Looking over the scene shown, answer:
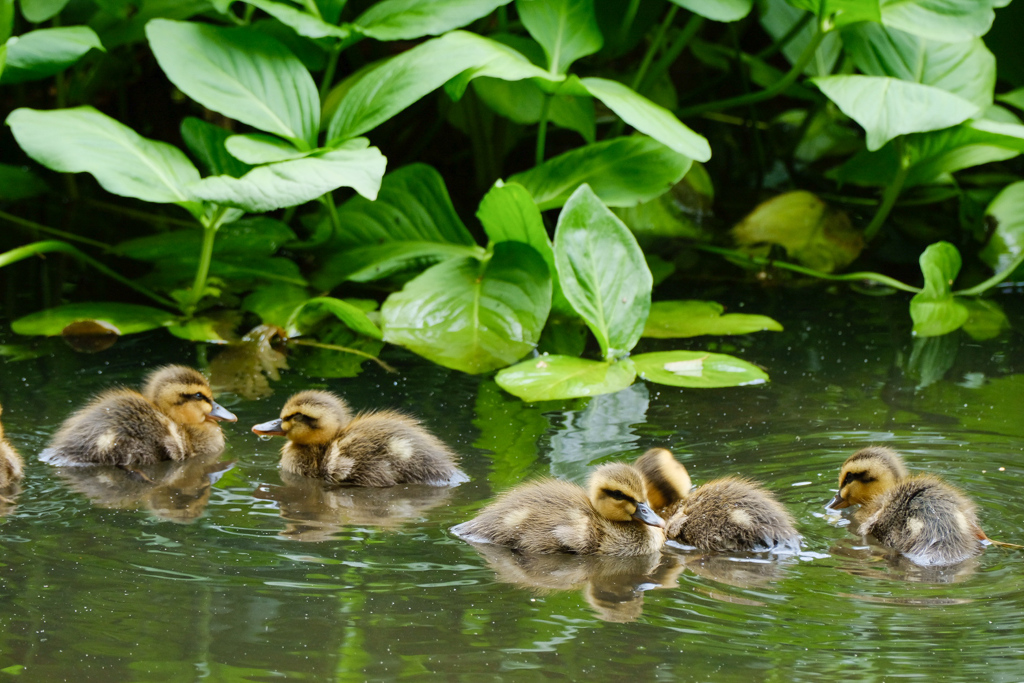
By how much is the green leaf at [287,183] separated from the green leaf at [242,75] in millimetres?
475

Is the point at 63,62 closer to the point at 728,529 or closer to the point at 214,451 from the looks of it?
the point at 214,451

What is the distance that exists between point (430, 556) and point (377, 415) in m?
0.71

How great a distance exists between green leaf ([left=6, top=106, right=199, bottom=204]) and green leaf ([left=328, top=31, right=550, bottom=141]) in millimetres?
568

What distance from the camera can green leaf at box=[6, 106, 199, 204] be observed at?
11.2 feet

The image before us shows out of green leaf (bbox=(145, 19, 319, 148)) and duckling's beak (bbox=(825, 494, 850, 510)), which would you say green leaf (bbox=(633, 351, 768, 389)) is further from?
green leaf (bbox=(145, 19, 319, 148))

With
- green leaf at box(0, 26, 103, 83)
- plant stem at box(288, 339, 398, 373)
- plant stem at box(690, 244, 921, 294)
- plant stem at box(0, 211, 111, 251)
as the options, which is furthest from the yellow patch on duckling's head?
plant stem at box(690, 244, 921, 294)

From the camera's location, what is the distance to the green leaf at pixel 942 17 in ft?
13.7

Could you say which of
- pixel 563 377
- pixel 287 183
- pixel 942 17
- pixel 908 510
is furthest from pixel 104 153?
pixel 942 17

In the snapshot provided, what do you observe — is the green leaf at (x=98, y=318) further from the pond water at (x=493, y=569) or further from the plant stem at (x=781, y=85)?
the plant stem at (x=781, y=85)

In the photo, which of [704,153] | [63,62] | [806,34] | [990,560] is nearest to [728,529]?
[990,560]

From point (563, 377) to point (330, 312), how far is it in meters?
1.22

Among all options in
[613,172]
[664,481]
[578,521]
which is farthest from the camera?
[613,172]

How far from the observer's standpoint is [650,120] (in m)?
3.77

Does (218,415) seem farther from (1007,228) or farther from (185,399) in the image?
(1007,228)
